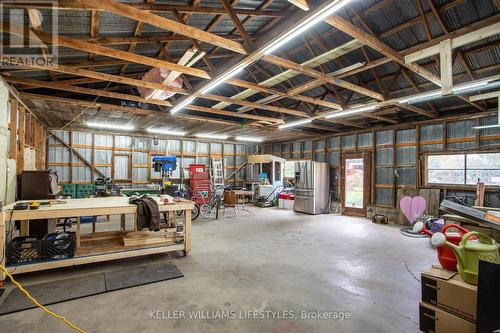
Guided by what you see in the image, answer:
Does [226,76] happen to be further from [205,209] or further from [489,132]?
[489,132]

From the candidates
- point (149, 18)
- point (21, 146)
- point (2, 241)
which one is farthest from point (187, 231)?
point (21, 146)

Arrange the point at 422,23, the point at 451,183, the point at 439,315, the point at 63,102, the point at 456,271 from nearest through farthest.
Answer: the point at 439,315 → the point at 456,271 → the point at 422,23 → the point at 63,102 → the point at 451,183

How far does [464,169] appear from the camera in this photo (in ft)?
22.2

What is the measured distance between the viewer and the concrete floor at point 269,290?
8.21 ft

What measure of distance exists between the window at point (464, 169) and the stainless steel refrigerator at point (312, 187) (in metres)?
3.40

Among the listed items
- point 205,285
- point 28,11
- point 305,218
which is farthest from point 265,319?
point 305,218

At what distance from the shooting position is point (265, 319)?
2.59m

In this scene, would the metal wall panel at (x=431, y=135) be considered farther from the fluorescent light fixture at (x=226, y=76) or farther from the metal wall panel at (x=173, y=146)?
the metal wall panel at (x=173, y=146)

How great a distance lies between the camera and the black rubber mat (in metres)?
2.85

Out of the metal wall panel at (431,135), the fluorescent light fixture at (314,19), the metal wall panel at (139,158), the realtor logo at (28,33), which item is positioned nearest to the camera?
the fluorescent light fixture at (314,19)

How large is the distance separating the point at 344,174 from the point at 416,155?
101 inches

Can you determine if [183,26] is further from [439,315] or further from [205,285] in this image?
[439,315]

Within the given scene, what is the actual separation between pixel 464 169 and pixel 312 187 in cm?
442

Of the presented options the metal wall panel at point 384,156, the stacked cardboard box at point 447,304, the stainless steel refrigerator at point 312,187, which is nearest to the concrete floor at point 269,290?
the stacked cardboard box at point 447,304
